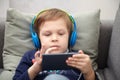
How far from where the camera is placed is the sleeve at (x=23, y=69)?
4.17 ft

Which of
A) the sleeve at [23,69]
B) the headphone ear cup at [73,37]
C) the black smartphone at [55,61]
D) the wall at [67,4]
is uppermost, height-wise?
the wall at [67,4]

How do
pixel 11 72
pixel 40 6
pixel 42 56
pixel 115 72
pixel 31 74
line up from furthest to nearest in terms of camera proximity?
1. pixel 40 6
2. pixel 11 72
3. pixel 115 72
4. pixel 31 74
5. pixel 42 56

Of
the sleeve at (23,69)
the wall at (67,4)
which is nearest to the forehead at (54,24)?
the sleeve at (23,69)

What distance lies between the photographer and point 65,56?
3.76 ft

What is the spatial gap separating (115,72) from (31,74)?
45 cm

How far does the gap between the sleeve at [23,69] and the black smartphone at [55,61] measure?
13 cm

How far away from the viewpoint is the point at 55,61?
3.80 feet

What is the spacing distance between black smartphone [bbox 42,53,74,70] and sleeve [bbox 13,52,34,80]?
0.13 meters

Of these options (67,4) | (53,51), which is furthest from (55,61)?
(67,4)

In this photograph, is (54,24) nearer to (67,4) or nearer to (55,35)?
(55,35)

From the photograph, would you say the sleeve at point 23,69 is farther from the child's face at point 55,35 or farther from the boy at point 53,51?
the child's face at point 55,35

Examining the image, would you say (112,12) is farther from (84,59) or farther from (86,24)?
(84,59)

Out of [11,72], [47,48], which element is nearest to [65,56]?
[47,48]

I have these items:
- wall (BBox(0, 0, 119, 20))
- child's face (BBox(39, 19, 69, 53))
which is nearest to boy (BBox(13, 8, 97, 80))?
child's face (BBox(39, 19, 69, 53))
